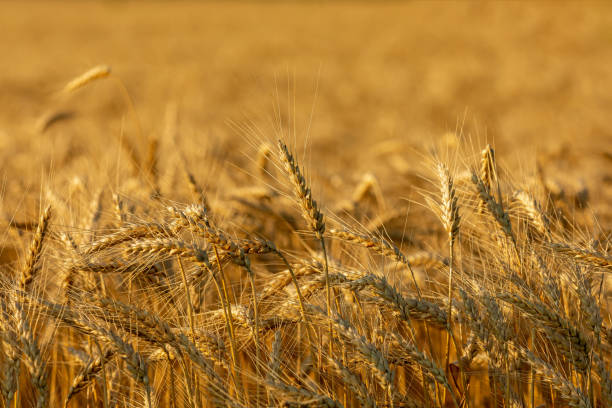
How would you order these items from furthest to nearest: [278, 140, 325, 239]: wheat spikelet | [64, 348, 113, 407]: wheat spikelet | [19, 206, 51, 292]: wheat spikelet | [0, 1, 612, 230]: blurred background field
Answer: [0, 1, 612, 230]: blurred background field
[19, 206, 51, 292]: wheat spikelet
[64, 348, 113, 407]: wheat spikelet
[278, 140, 325, 239]: wheat spikelet

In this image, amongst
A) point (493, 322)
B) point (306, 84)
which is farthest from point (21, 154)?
point (306, 84)

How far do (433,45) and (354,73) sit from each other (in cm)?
511

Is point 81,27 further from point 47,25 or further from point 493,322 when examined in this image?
point 493,322

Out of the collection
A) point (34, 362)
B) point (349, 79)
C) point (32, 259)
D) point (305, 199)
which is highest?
point (305, 199)

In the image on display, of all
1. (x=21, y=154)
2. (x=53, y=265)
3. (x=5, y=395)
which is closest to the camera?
(x=5, y=395)

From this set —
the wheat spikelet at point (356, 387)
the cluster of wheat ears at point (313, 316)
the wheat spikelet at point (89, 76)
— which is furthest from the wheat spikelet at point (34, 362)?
the wheat spikelet at point (89, 76)

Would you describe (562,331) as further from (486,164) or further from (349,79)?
(349,79)

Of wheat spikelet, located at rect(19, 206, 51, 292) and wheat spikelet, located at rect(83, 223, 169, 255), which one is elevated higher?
wheat spikelet, located at rect(83, 223, 169, 255)

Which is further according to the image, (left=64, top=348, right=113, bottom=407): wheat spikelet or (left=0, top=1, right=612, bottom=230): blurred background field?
(left=0, top=1, right=612, bottom=230): blurred background field

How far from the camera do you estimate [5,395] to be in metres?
1.47

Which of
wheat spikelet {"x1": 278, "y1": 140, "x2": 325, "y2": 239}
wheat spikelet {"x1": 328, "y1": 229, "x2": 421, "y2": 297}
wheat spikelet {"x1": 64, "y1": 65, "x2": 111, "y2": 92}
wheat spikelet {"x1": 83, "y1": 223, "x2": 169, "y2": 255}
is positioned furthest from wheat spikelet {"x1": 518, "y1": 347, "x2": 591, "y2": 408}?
wheat spikelet {"x1": 64, "y1": 65, "x2": 111, "y2": 92}

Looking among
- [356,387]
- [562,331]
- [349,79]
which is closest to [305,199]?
[356,387]

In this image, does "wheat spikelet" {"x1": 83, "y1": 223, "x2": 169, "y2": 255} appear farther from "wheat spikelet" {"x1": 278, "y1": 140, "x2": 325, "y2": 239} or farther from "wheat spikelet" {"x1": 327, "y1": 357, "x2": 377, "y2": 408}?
"wheat spikelet" {"x1": 327, "y1": 357, "x2": 377, "y2": 408}

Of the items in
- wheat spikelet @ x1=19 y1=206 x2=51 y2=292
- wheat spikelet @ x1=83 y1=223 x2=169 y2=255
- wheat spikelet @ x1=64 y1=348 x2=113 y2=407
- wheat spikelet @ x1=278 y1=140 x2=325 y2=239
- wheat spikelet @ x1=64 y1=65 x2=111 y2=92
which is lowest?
wheat spikelet @ x1=64 y1=348 x2=113 y2=407
